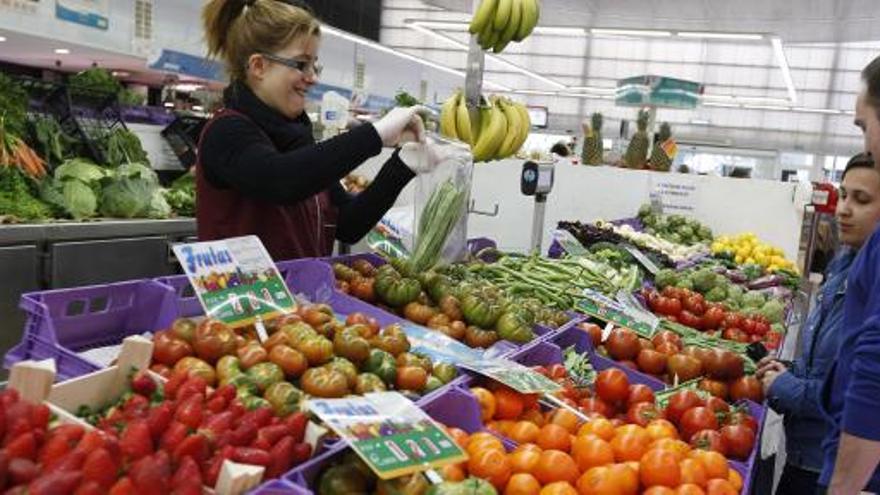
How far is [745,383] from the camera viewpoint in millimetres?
2623

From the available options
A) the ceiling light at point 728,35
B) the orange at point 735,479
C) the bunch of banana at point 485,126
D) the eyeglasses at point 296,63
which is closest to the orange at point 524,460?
the orange at point 735,479

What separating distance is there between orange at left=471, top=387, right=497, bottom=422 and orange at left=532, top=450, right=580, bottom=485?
242mm

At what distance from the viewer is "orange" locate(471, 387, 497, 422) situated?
1.87 meters

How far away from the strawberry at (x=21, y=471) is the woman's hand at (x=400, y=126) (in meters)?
1.42

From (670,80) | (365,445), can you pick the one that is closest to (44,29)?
(670,80)

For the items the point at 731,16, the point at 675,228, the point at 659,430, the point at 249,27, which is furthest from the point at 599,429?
the point at 731,16

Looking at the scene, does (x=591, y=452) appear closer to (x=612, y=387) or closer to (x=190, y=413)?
(x=612, y=387)

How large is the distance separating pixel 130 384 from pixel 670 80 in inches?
364

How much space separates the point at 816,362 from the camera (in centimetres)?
260

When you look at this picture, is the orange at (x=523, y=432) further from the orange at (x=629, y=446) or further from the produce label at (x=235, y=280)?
the produce label at (x=235, y=280)

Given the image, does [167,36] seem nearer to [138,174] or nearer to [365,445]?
[138,174]

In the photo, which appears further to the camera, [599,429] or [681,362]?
[681,362]

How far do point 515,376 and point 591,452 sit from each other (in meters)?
0.34

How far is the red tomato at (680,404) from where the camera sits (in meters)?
2.18
